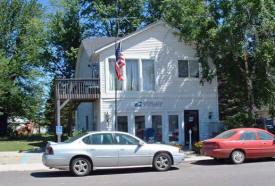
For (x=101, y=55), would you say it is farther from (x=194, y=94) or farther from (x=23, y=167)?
(x=23, y=167)

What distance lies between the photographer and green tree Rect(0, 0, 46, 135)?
37344 mm

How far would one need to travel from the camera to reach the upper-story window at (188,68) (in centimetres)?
2150

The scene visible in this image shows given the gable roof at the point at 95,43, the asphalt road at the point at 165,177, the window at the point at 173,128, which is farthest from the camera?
the gable roof at the point at 95,43

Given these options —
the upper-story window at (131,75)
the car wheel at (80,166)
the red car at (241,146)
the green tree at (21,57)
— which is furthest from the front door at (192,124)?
the green tree at (21,57)

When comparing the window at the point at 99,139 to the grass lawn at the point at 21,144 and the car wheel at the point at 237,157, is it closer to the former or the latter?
the car wheel at the point at 237,157

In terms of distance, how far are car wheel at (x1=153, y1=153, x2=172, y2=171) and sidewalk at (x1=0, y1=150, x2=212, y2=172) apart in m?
3.09

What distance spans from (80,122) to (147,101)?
36.5 ft

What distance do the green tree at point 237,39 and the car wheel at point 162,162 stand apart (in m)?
8.55

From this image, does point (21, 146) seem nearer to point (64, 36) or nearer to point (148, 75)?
point (148, 75)

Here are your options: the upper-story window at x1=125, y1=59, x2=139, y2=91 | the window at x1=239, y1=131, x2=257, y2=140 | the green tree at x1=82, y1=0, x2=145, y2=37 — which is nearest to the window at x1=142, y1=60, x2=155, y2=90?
the upper-story window at x1=125, y1=59, x2=139, y2=91

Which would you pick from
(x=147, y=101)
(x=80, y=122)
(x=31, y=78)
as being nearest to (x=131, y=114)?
(x=147, y=101)

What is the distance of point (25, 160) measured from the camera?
16.3 m

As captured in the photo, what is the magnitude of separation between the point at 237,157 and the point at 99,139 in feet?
18.3

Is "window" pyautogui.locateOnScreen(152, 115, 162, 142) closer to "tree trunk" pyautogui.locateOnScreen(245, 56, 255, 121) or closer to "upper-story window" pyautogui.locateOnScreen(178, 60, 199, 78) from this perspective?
"upper-story window" pyautogui.locateOnScreen(178, 60, 199, 78)
